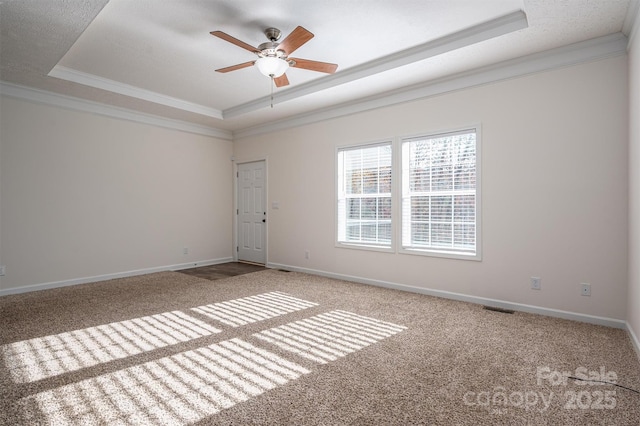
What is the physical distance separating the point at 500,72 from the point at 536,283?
7.50 ft

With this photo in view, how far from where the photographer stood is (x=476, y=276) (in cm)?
389

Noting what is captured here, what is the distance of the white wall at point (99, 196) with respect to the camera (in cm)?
434

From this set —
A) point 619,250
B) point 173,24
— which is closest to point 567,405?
point 619,250

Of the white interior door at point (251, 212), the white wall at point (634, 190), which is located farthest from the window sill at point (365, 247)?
the white wall at point (634, 190)

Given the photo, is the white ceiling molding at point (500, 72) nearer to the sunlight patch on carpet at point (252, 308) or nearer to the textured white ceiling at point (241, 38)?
the textured white ceiling at point (241, 38)

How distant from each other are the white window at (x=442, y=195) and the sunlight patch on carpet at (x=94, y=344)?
2.73 meters

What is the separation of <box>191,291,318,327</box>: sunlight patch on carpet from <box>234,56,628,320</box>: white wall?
4.69 feet

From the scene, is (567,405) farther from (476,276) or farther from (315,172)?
(315,172)

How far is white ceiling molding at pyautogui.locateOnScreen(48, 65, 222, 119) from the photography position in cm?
403

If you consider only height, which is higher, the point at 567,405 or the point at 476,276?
the point at 476,276

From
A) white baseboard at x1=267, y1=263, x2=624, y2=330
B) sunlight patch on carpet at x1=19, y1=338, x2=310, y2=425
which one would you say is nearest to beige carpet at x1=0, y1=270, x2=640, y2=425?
sunlight patch on carpet at x1=19, y1=338, x2=310, y2=425

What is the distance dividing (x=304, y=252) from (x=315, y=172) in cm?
136

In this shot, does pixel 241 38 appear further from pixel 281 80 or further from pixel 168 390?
pixel 168 390

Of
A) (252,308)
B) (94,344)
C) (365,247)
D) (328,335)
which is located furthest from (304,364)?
(365,247)
